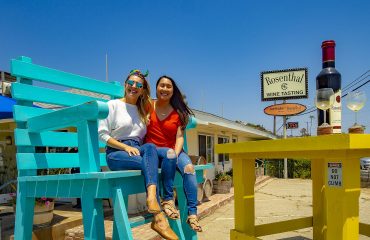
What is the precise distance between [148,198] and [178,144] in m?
0.73

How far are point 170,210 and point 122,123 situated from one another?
845 millimetres

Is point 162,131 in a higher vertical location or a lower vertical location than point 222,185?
higher

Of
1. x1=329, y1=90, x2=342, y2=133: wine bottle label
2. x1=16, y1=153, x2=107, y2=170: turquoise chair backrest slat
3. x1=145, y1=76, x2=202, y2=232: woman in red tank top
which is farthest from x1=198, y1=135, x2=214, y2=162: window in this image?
x1=329, y1=90, x2=342, y2=133: wine bottle label

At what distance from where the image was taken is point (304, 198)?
10.9m

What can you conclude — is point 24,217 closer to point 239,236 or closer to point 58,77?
point 58,77

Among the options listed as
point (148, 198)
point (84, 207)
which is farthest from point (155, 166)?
Answer: point (84, 207)

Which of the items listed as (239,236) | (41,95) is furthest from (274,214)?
(41,95)

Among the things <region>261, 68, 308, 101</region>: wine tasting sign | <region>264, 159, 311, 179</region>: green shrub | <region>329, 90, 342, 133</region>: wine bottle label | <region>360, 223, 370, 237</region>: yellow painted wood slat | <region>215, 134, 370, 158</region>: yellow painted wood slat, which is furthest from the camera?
<region>264, 159, 311, 179</region>: green shrub

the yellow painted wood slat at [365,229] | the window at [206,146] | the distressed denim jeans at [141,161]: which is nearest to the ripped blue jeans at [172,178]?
the distressed denim jeans at [141,161]

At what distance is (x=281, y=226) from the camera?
12.6 ft

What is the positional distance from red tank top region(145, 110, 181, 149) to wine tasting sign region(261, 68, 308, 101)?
15.7 metres

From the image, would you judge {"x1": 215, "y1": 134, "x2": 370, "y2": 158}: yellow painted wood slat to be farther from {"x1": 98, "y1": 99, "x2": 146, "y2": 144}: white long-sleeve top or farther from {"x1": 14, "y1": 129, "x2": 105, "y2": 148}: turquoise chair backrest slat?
{"x1": 14, "y1": 129, "x2": 105, "y2": 148}: turquoise chair backrest slat

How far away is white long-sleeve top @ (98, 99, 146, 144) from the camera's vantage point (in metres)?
2.66

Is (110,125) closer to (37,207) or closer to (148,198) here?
(148,198)
